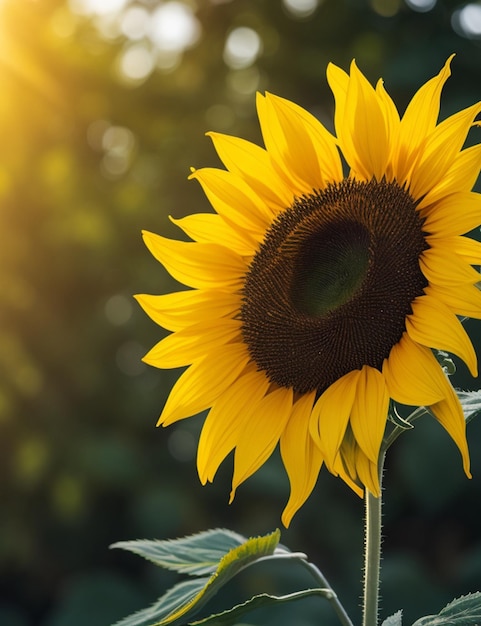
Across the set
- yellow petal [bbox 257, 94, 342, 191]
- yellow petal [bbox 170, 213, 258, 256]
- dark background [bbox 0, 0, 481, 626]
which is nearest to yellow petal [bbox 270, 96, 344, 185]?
yellow petal [bbox 257, 94, 342, 191]

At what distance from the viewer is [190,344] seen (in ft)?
3.31

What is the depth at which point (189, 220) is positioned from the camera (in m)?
1.05

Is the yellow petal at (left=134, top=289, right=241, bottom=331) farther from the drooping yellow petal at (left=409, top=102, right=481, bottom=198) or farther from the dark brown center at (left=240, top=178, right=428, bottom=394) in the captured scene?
the drooping yellow petal at (left=409, top=102, right=481, bottom=198)

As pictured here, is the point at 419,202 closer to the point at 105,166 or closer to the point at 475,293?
the point at 475,293

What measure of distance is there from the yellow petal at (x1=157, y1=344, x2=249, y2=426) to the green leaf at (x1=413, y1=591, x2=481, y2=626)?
300 millimetres

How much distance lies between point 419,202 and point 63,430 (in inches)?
98.0

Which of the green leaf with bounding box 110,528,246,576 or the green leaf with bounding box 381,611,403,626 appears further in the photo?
the green leaf with bounding box 110,528,246,576

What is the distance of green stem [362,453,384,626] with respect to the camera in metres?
0.81

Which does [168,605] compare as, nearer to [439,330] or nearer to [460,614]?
[460,614]

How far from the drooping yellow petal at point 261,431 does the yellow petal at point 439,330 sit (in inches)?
6.4

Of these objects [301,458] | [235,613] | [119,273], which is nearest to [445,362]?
[301,458]

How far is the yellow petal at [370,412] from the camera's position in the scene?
81 centimetres

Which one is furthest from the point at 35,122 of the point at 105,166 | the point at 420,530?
the point at 420,530

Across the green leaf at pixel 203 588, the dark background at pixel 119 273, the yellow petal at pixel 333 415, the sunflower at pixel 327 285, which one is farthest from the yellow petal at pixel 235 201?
the dark background at pixel 119 273
